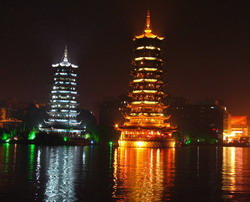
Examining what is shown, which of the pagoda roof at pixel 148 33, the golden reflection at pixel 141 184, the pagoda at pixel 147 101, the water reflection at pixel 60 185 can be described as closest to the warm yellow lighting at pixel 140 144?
the pagoda at pixel 147 101

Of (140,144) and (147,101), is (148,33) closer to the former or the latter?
(147,101)

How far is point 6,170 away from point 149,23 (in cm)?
9513

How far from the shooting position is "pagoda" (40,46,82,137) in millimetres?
160000

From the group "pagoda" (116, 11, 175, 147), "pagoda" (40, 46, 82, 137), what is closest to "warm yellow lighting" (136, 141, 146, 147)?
"pagoda" (116, 11, 175, 147)

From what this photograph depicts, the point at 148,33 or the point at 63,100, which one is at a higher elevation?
the point at 148,33

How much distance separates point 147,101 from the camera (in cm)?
12531

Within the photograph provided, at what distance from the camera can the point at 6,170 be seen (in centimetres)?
4403

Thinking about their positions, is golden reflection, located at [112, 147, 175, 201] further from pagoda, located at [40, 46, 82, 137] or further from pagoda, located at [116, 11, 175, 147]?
pagoda, located at [40, 46, 82, 137]

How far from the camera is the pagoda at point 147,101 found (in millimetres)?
124250

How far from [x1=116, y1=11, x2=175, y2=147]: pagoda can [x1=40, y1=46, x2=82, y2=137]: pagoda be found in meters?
36.2

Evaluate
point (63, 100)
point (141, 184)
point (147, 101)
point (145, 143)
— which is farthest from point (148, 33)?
point (141, 184)

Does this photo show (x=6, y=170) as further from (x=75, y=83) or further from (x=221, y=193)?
(x=75, y=83)

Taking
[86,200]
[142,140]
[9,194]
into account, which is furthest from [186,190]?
[142,140]

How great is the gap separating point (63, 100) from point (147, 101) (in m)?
42.4
